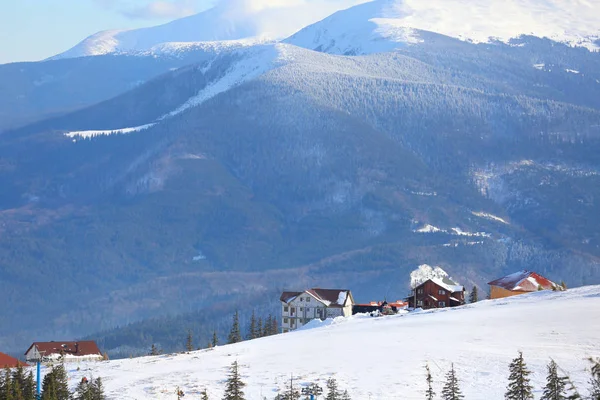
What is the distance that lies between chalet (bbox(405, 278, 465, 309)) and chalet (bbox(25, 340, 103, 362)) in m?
33.3

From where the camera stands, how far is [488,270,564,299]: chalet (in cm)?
15312

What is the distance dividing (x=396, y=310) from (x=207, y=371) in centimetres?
5146

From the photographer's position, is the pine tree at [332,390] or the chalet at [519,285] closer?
the pine tree at [332,390]

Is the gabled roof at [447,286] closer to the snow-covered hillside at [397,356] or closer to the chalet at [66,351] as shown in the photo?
the snow-covered hillside at [397,356]

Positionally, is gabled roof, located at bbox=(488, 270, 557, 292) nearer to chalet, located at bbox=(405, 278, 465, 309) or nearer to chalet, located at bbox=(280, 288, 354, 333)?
chalet, located at bbox=(405, 278, 465, 309)

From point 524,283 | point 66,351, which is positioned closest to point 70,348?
point 66,351

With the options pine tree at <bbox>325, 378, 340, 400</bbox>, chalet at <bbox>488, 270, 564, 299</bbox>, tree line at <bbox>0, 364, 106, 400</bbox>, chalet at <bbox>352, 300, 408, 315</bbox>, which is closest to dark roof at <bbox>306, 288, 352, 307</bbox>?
chalet at <bbox>352, 300, 408, 315</bbox>

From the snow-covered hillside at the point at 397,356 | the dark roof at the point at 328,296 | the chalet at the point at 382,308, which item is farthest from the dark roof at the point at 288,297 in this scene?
the snow-covered hillside at the point at 397,356

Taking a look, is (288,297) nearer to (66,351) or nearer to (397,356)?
(66,351)

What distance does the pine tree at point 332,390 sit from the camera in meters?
83.0

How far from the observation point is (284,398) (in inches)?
3216

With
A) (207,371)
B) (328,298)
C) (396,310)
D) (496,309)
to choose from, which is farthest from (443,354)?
(328,298)

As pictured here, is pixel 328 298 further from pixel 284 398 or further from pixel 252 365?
pixel 284 398

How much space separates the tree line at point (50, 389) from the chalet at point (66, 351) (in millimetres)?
54034
